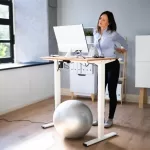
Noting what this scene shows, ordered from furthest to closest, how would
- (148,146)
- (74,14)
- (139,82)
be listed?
(74,14) → (139,82) → (148,146)

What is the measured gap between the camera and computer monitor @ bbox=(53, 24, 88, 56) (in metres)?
2.79

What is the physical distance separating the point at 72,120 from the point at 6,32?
8.28 feet

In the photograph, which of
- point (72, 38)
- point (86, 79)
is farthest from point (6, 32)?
point (72, 38)

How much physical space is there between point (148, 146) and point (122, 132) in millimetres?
471

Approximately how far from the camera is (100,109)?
9.14 feet

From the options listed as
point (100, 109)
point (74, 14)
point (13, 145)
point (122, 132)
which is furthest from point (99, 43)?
point (74, 14)

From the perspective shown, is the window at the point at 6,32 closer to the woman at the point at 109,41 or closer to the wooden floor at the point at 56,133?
the wooden floor at the point at 56,133

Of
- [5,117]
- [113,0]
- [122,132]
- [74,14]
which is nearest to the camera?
[122,132]

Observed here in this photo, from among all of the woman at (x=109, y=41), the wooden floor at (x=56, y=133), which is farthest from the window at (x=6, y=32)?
the woman at (x=109, y=41)

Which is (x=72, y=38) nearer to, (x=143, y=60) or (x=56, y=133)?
(x=56, y=133)

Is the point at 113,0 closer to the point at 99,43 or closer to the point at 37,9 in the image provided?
the point at 37,9

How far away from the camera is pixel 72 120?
8.91ft

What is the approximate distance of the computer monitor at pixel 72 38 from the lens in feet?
9.16

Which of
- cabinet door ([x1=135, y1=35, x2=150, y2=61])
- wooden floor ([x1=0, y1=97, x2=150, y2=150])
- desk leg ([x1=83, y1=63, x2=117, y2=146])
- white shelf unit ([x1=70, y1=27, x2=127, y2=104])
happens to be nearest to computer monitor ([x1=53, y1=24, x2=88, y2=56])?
desk leg ([x1=83, y1=63, x2=117, y2=146])
